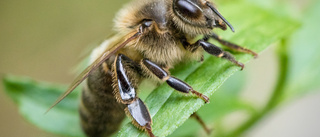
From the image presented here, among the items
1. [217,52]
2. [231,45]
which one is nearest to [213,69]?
[217,52]

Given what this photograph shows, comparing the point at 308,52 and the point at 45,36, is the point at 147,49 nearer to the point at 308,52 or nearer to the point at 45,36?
the point at 308,52

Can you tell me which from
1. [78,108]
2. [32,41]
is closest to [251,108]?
[78,108]

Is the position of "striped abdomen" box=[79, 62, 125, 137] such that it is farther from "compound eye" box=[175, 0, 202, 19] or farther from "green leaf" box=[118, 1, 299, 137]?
"compound eye" box=[175, 0, 202, 19]

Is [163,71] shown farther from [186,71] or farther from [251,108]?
[251,108]

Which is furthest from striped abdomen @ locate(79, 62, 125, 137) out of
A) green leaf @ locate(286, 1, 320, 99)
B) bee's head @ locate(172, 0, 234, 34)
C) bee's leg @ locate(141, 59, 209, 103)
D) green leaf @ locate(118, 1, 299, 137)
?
green leaf @ locate(286, 1, 320, 99)

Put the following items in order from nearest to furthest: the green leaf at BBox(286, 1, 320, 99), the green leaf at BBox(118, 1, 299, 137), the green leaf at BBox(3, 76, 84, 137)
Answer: the green leaf at BBox(118, 1, 299, 137)
the green leaf at BBox(3, 76, 84, 137)
the green leaf at BBox(286, 1, 320, 99)

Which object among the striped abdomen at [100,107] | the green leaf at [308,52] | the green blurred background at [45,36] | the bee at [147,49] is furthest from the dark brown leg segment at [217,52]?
the green blurred background at [45,36]

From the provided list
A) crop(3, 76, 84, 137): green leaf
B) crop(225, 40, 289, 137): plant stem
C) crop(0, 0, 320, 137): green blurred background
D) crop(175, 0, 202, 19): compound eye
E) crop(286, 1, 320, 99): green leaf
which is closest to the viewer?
crop(175, 0, 202, 19): compound eye
